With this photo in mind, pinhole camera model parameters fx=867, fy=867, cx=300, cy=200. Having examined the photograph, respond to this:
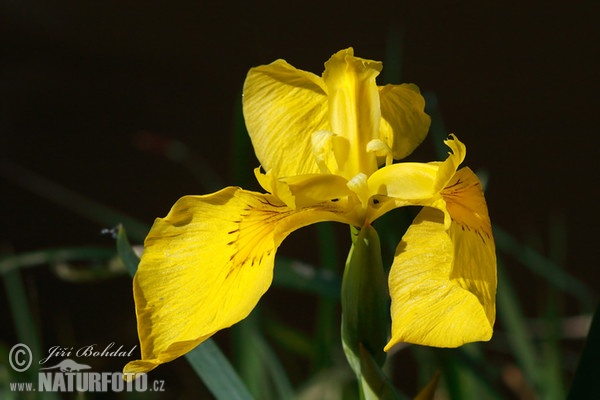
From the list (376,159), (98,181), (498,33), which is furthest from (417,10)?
(376,159)

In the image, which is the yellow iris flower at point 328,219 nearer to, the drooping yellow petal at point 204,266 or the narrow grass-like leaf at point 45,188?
the drooping yellow petal at point 204,266

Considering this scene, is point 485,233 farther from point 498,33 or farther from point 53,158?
point 53,158

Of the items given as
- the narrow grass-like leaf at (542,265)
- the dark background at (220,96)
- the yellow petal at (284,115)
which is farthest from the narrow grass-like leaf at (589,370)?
the dark background at (220,96)

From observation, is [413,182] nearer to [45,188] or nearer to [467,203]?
[467,203]

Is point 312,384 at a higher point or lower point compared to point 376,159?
lower

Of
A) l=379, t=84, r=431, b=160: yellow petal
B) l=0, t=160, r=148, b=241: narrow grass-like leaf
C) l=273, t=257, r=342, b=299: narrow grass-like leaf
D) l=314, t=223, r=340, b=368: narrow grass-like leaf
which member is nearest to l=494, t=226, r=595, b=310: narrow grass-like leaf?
l=314, t=223, r=340, b=368: narrow grass-like leaf

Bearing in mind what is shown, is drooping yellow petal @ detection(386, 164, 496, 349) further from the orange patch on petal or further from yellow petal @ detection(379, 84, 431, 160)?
yellow petal @ detection(379, 84, 431, 160)

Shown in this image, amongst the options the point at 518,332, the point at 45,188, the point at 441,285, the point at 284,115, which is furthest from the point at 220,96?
the point at 441,285
